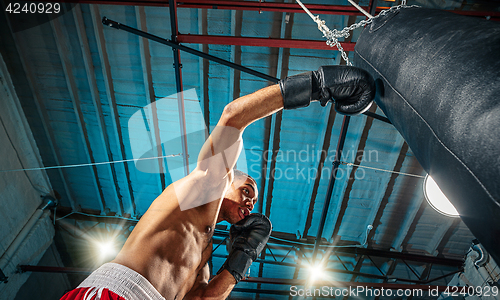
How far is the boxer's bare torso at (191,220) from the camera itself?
75.0 inches

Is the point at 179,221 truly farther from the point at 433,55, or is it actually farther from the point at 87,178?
the point at 87,178

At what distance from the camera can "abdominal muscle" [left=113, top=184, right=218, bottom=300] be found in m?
1.99

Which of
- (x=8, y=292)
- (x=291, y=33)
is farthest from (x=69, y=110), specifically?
(x=291, y=33)

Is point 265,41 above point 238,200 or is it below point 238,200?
above

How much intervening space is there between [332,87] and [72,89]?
20.0 feet

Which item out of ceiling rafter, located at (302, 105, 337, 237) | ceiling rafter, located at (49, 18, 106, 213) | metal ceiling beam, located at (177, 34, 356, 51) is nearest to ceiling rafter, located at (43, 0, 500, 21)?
metal ceiling beam, located at (177, 34, 356, 51)

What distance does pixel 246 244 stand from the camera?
2982mm

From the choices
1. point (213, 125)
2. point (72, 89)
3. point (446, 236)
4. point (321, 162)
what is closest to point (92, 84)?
point (72, 89)

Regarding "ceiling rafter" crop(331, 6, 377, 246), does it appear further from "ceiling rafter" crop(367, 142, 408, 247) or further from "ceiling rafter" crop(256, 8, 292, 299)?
"ceiling rafter" crop(256, 8, 292, 299)

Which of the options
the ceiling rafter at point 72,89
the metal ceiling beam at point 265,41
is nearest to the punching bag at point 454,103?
the metal ceiling beam at point 265,41

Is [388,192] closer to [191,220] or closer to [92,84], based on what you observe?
[191,220]

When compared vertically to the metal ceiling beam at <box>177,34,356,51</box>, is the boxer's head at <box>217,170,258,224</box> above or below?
below

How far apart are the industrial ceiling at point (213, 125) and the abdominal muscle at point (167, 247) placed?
2557mm

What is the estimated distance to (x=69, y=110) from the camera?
6109 millimetres
